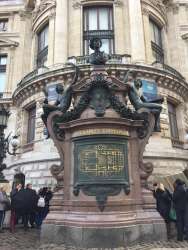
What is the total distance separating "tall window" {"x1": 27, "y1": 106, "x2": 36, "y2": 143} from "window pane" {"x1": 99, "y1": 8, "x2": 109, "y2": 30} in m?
8.37

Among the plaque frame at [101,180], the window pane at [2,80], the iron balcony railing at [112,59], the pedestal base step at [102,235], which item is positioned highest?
the window pane at [2,80]

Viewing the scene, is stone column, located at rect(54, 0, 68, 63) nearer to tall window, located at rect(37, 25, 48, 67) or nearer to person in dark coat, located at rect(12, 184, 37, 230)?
tall window, located at rect(37, 25, 48, 67)

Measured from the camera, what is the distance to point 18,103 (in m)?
23.5

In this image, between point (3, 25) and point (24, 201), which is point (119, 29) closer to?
point (3, 25)

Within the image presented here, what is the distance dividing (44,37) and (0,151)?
15.1 m

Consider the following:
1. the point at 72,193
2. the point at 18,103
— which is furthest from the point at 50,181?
the point at 72,193

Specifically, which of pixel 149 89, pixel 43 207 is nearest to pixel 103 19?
pixel 149 89

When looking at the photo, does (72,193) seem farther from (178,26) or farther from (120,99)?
(178,26)

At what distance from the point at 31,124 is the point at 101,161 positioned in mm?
15361

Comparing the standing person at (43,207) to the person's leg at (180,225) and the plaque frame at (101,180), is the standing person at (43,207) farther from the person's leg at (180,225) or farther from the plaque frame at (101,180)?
the person's leg at (180,225)

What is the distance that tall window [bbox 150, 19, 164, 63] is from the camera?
2352 centimetres

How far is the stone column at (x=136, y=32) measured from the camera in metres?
20.0

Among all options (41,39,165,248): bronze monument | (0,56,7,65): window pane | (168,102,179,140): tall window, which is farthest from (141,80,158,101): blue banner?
(0,56,7,65): window pane

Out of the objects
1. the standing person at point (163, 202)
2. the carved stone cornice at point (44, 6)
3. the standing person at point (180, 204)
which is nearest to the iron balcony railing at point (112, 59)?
the carved stone cornice at point (44, 6)
